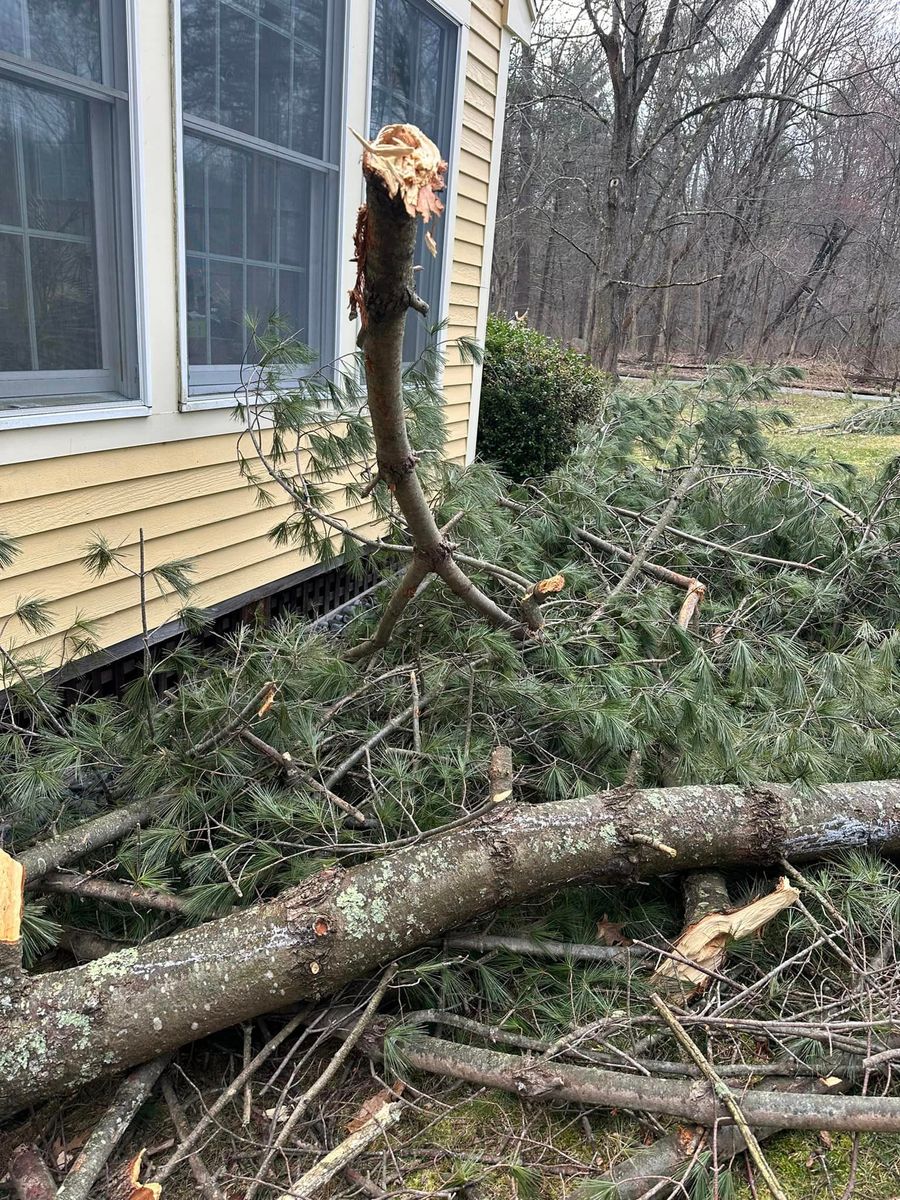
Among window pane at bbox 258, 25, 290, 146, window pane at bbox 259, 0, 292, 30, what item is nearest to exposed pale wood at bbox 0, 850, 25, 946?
window pane at bbox 258, 25, 290, 146

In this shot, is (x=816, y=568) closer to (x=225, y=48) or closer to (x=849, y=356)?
(x=225, y=48)

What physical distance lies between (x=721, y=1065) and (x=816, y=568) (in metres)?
2.73

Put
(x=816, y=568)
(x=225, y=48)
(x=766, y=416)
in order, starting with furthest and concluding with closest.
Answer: (x=766, y=416) < (x=816, y=568) < (x=225, y=48)

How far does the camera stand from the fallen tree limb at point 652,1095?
1812mm

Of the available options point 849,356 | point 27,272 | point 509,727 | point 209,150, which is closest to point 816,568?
point 509,727

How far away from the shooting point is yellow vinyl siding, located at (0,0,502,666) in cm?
291

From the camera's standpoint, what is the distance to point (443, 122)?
5.01 meters

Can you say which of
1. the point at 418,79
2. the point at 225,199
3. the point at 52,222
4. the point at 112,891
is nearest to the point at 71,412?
the point at 52,222

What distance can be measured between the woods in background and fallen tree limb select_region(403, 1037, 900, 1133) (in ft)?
39.1

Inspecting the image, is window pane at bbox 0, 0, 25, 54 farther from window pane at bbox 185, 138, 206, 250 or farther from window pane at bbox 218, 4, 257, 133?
window pane at bbox 218, 4, 257, 133

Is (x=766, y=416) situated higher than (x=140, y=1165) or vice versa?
(x=766, y=416)

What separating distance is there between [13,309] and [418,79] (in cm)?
306

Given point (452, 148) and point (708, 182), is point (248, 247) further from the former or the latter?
point (708, 182)

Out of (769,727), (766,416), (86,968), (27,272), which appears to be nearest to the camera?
(86,968)
